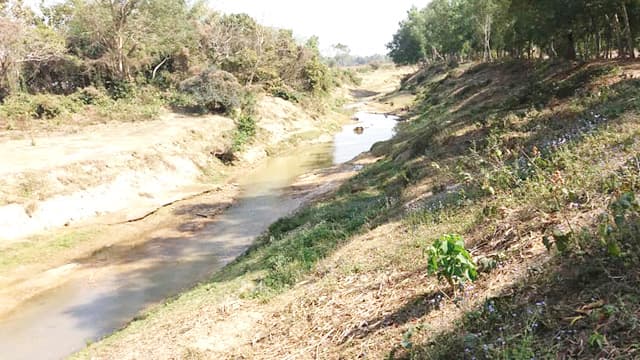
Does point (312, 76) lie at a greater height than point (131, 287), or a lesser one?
greater

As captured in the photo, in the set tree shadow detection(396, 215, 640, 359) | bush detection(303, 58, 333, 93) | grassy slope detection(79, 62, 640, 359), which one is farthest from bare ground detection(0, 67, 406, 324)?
bush detection(303, 58, 333, 93)

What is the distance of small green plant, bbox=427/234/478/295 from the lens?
5.30 meters

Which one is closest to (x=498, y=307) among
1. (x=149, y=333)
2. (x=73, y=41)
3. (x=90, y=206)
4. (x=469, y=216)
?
(x=469, y=216)

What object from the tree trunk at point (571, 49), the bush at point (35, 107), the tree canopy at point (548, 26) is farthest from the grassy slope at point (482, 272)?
the bush at point (35, 107)

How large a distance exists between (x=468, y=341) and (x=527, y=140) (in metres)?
8.04

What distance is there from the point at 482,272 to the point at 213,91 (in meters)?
32.5

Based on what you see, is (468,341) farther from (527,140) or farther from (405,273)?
(527,140)

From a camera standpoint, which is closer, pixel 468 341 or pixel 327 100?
pixel 468 341

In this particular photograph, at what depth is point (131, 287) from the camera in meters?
15.3

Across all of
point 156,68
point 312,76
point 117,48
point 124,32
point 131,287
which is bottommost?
point 131,287

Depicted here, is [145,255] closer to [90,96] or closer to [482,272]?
[482,272]

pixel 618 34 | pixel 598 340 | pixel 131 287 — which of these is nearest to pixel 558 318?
pixel 598 340

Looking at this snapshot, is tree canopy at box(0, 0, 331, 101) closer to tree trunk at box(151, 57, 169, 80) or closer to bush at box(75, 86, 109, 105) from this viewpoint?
tree trunk at box(151, 57, 169, 80)

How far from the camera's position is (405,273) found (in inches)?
270
